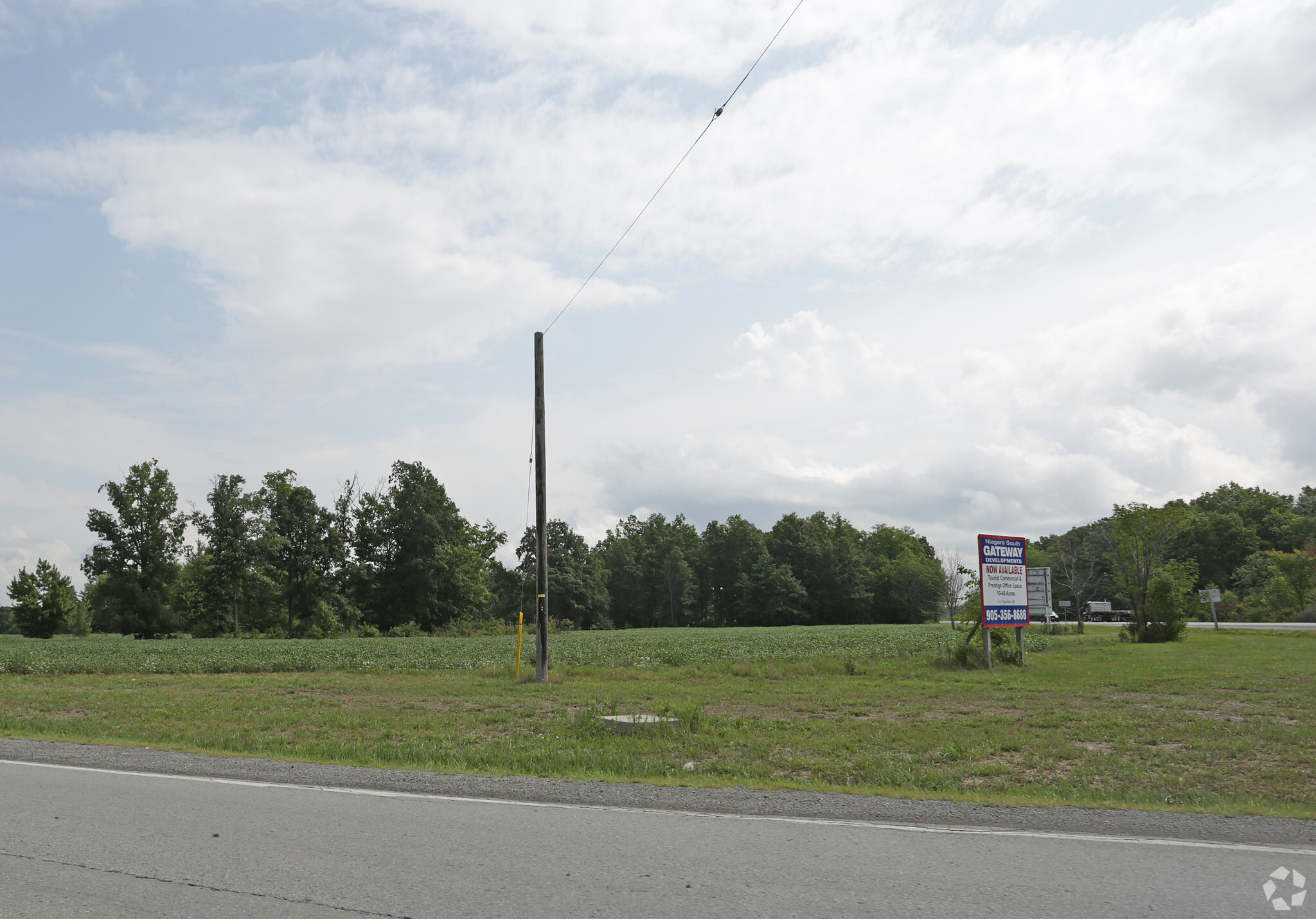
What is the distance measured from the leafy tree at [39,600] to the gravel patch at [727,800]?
283 ft

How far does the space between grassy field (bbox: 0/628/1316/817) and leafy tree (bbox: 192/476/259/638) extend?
133 feet

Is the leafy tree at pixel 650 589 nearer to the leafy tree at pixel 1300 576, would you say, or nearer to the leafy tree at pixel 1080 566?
the leafy tree at pixel 1080 566

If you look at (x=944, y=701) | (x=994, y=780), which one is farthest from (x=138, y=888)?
(x=944, y=701)

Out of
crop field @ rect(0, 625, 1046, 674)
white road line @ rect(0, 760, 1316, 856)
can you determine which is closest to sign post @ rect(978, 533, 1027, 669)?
crop field @ rect(0, 625, 1046, 674)

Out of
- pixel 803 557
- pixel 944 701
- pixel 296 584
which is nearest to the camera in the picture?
pixel 944 701

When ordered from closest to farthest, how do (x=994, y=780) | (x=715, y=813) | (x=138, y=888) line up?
(x=138, y=888), (x=715, y=813), (x=994, y=780)

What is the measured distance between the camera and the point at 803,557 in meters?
104

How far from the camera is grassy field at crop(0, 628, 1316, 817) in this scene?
856 cm

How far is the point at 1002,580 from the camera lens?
23.0 metres

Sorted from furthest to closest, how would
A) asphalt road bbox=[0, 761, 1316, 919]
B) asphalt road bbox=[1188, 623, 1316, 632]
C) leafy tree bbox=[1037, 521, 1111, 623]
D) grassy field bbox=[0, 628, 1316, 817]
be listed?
leafy tree bbox=[1037, 521, 1111, 623], asphalt road bbox=[1188, 623, 1316, 632], grassy field bbox=[0, 628, 1316, 817], asphalt road bbox=[0, 761, 1316, 919]

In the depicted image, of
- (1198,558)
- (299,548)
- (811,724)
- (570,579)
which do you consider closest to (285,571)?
(299,548)

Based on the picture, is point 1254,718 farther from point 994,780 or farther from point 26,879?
point 26,879

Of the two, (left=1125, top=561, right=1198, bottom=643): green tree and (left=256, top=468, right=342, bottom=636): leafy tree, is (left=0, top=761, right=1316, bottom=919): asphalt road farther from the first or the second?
(left=256, top=468, right=342, bottom=636): leafy tree

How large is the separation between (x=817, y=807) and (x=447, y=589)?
64.2 metres
